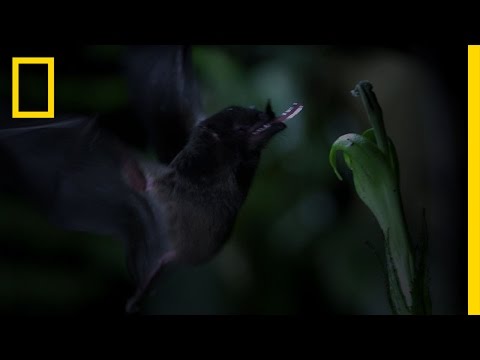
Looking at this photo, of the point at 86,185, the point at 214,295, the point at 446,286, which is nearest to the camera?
the point at 86,185

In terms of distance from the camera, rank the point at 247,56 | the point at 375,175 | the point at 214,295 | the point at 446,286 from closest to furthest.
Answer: the point at 375,175 → the point at 446,286 → the point at 214,295 → the point at 247,56

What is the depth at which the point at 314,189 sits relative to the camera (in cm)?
161

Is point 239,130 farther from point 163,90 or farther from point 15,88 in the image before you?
point 15,88

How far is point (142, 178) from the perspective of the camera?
3.76ft

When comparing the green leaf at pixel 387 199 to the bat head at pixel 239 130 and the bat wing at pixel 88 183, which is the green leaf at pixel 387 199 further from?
the bat wing at pixel 88 183

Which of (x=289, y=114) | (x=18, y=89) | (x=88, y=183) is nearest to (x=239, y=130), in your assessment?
(x=289, y=114)

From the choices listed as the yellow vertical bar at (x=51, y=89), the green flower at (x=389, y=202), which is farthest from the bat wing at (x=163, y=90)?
the green flower at (x=389, y=202)

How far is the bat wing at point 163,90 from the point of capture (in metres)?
1.21

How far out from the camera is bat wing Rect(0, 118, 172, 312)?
1.14 metres

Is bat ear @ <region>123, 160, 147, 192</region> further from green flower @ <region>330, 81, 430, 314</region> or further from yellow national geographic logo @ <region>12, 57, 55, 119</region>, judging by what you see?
green flower @ <region>330, 81, 430, 314</region>

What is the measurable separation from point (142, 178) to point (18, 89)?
292mm

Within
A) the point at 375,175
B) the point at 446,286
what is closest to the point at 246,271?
the point at 446,286

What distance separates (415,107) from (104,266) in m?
0.77

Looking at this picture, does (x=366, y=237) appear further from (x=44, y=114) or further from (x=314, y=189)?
(x=44, y=114)
